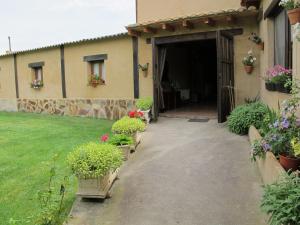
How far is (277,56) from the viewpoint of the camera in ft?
22.3

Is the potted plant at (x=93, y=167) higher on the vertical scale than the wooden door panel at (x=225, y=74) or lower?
A: lower

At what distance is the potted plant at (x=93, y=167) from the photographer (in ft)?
14.3

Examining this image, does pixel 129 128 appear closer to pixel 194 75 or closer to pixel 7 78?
pixel 194 75

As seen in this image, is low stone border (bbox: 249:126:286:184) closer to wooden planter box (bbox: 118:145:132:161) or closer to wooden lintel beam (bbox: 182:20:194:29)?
wooden planter box (bbox: 118:145:132:161)

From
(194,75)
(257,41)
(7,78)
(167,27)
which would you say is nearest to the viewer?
(257,41)

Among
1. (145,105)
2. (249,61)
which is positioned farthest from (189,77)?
(249,61)

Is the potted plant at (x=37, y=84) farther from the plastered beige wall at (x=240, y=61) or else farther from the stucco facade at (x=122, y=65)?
the plastered beige wall at (x=240, y=61)

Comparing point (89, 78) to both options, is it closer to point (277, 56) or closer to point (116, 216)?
point (277, 56)

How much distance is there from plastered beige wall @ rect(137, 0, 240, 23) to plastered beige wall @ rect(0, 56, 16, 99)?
890 centimetres

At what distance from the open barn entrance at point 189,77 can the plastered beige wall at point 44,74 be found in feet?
16.5

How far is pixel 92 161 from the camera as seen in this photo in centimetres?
439

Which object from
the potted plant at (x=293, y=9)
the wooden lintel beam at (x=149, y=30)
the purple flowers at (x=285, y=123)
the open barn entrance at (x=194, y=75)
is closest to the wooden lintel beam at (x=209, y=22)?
the open barn entrance at (x=194, y=75)

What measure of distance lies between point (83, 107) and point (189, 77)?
17.2 feet

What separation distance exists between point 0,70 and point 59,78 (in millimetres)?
5433
